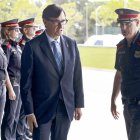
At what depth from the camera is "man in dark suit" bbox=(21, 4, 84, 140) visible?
2.36 m

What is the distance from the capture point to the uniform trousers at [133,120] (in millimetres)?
2660

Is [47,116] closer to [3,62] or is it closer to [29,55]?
[29,55]

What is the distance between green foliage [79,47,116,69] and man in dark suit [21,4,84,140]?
790 centimetres

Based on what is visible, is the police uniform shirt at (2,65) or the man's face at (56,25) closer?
the man's face at (56,25)

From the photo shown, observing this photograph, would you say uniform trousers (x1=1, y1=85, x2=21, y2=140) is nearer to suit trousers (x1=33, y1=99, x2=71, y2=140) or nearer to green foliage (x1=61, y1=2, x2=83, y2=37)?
suit trousers (x1=33, y1=99, x2=71, y2=140)

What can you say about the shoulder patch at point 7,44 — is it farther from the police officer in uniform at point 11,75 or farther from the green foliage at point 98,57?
the green foliage at point 98,57

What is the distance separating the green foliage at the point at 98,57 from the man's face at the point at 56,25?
7956 millimetres

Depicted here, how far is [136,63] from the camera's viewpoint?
2.65 meters

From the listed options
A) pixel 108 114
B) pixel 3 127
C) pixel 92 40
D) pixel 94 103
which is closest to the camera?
pixel 3 127

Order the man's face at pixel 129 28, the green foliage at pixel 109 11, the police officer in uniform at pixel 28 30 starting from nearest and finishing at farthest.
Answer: the man's face at pixel 129 28 < the police officer in uniform at pixel 28 30 < the green foliage at pixel 109 11

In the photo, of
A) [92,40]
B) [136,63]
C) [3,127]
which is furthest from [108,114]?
[92,40]

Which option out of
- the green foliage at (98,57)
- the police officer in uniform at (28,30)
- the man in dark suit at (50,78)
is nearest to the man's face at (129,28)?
the man in dark suit at (50,78)

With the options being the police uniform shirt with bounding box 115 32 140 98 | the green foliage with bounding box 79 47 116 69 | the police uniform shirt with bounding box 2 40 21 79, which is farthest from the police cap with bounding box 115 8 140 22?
the green foliage with bounding box 79 47 116 69

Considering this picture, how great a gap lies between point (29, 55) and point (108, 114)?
10.6 feet
